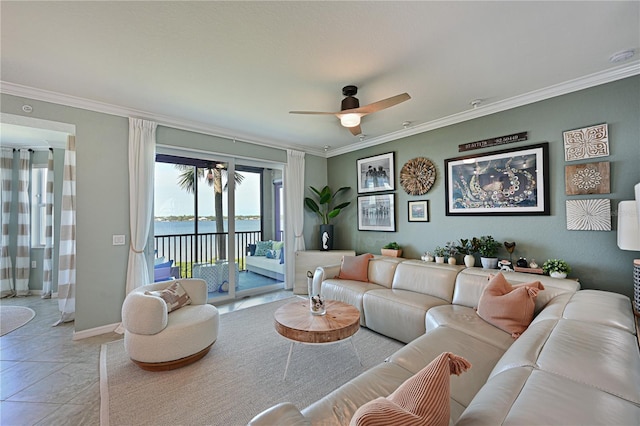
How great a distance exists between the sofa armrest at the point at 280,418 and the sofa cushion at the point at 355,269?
301cm

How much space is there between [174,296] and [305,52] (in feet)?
9.36

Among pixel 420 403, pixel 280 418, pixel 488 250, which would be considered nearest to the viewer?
pixel 420 403

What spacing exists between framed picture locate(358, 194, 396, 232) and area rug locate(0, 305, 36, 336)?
210 inches

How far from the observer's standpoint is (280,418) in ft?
3.34

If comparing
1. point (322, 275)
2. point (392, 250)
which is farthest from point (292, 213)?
point (392, 250)

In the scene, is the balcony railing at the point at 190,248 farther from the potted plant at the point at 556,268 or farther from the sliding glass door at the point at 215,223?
the potted plant at the point at 556,268

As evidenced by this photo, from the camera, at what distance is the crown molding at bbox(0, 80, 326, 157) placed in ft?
9.50

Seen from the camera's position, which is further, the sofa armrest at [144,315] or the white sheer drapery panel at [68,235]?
the white sheer drapery panel at [68,235]

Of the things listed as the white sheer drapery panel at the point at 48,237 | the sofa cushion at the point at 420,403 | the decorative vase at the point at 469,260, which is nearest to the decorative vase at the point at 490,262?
the decorative vase at the point at 469,260

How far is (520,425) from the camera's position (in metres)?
0.80

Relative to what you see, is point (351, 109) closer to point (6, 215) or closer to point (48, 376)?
point (48, 376)

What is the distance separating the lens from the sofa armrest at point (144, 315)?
2.38 m

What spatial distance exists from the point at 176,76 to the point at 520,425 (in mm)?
3490

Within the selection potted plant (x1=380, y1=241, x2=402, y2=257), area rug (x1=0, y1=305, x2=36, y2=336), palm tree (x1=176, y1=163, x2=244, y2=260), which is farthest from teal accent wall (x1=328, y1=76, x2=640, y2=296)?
area rug (x1=0, y1=305, x2=36, y2=336)
